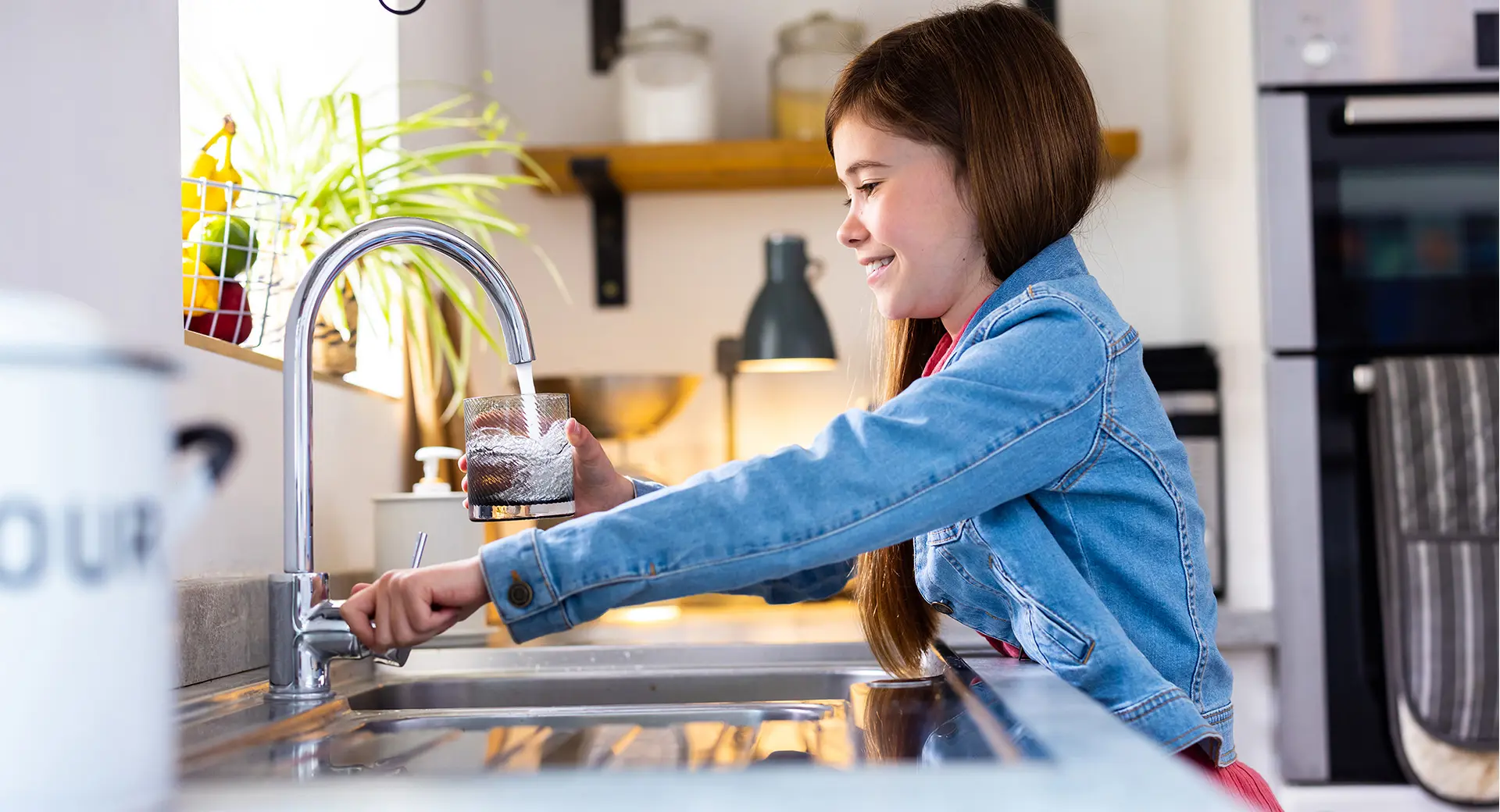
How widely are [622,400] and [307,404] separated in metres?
1.21

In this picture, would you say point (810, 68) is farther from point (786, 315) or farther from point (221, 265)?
point (221, 265)

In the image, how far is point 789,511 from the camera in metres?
0.65

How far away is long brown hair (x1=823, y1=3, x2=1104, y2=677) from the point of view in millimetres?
891

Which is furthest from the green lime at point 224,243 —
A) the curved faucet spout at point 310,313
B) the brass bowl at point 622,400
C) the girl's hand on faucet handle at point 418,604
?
the brass bowl at point 622,400

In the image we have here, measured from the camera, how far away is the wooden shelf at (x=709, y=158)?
2.16 m

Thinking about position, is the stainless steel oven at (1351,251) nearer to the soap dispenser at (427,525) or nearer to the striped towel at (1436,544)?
the striped towel at (1436,544)

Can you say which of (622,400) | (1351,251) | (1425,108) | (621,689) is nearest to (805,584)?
(621,689)

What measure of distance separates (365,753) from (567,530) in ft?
0.52

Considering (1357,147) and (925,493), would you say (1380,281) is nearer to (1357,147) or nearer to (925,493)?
(1357,147)

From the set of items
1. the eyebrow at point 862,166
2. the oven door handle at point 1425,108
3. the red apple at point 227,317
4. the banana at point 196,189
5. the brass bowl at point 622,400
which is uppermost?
the oven door handle at point 1425,108

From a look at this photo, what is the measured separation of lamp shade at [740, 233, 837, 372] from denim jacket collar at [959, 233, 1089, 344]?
1.22 meters

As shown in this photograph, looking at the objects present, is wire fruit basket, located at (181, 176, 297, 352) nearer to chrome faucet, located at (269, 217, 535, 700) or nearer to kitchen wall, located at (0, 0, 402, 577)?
kitchen wall, located at (0, 0, 402, 577)

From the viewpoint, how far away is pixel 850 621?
1.56 meters

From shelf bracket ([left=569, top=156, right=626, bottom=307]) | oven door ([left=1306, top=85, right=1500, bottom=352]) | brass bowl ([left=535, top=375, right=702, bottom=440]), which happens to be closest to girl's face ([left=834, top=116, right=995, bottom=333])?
brass bowl ([left=535, top=375, right=702, bottom=440])
